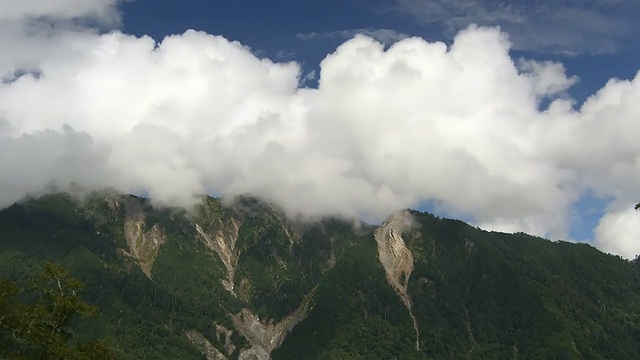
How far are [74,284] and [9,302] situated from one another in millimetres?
5958

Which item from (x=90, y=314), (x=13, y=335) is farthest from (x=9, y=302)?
(x=90, y=314)

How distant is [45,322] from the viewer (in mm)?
57344

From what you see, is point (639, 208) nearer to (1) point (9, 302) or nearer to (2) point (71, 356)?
(2) point (71, 356)

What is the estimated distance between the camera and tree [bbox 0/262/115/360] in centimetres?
5591

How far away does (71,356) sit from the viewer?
2219 inches

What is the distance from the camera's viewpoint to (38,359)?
56281 millimetres

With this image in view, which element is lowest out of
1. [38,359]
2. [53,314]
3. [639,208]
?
[38,359]

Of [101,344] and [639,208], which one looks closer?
[639,208]

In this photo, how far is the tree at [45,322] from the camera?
2201 inches

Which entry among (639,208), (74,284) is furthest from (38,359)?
(639,208)

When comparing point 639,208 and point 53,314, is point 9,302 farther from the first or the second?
point 639,208

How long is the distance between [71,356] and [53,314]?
14.9ft

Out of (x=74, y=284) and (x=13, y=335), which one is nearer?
(x=13, y=335)

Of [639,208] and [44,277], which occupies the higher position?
[639,208]
